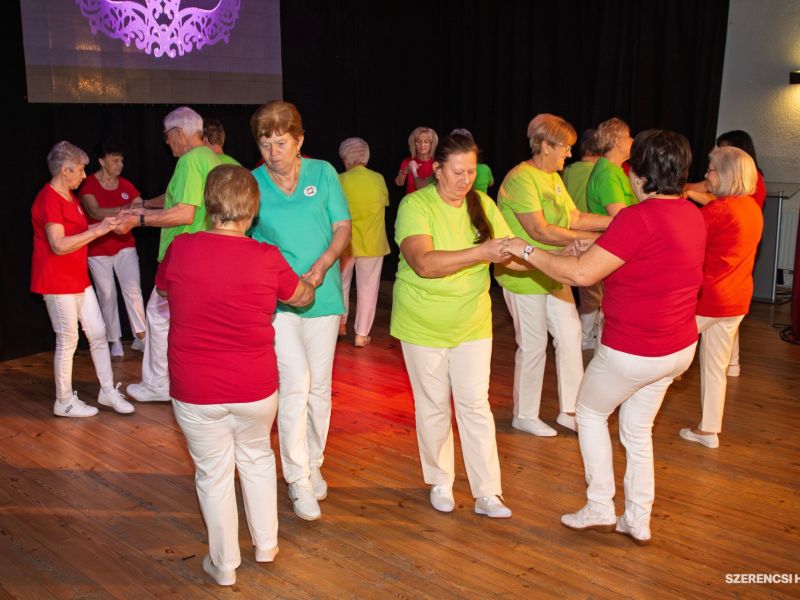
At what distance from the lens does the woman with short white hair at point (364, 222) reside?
6.31 m

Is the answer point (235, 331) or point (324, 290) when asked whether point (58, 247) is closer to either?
point (324, 290)

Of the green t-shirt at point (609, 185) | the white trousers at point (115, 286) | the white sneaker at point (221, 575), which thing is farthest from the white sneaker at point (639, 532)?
the white trousers at point (115, 286)

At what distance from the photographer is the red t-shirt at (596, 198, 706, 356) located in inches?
117

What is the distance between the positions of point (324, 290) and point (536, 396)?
5.52ft

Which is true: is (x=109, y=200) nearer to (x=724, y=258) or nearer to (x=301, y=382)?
(x=301, y=382)

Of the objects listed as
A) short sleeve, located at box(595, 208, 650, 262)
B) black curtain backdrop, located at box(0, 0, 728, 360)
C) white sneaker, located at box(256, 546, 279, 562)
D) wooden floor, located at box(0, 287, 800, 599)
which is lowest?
wooden floor, located at box(0, 287, 800, 599)

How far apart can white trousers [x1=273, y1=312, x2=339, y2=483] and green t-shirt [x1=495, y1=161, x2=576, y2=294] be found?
99 centimetres

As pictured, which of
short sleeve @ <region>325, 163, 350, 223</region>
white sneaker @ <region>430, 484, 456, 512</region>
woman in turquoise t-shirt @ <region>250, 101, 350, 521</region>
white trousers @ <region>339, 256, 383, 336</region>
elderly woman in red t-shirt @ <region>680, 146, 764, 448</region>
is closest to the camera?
woman in turquoise t-shirt @ <region>250, 101, 350, 521</region>

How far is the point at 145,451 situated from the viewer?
175 inches

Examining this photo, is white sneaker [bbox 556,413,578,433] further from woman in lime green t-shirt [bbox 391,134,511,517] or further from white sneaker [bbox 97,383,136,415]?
white sneaker [bbox 97,383,136,415]

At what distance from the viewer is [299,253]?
3.49m

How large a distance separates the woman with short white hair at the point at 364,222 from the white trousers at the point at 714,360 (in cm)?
273

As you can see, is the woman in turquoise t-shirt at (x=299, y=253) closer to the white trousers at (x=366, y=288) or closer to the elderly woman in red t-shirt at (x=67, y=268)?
the elderly woman in red t-shirt at (x=67, y=268)

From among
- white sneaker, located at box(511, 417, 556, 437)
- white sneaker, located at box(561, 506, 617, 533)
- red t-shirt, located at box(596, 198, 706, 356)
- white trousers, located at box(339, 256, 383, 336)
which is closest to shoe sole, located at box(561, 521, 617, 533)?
white sneaker, located at box(561, 506, 617, 533)
